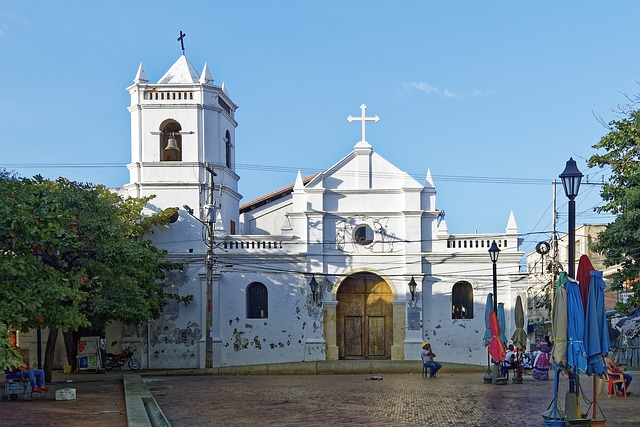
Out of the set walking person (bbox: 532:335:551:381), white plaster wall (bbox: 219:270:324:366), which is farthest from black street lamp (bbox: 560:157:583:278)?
white plaster wall (bbox: 219:270:324:366)

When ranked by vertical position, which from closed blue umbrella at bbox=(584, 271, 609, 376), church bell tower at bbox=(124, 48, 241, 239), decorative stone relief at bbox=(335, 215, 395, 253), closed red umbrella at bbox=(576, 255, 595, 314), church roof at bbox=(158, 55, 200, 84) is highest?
church roof at bbox=(158, 55, 200, 84)

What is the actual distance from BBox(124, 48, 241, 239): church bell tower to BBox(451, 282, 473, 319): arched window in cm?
982

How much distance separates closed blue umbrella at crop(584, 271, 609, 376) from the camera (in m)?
15.4

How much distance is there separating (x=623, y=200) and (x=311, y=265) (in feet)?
54.1

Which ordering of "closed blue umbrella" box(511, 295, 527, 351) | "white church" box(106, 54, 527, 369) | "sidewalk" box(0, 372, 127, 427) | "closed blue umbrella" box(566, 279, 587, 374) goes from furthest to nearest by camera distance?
"white church" box(106, 54, 527, 369), "closed blue umbrella" box(511, 295, 527, 351), "sidewalk" box(0, 372, 127, 427), "closed blue umbrella" box(566, 279, 587, 374)

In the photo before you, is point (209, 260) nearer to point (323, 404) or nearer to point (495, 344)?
point (495, 344)

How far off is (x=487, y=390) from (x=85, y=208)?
12.9m

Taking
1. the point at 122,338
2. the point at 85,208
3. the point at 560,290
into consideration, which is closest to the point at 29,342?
the point at 122,338

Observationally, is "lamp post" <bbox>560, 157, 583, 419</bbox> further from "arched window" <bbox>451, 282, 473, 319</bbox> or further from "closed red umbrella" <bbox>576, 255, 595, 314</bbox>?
"arched window" <bbox>451, 282, 473, 319</bbox>

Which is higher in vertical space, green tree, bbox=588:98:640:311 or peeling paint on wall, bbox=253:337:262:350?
green tree, bbox=588:98:640:311

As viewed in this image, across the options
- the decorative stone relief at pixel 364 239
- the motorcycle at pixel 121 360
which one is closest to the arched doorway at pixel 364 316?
the decorative stone relief at pixel 364 239

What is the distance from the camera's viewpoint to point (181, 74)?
132 feet

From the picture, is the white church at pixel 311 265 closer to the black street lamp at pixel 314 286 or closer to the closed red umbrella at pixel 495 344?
the black street lamp at pixel 314 286

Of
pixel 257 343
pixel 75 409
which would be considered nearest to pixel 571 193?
pixel 75 409
